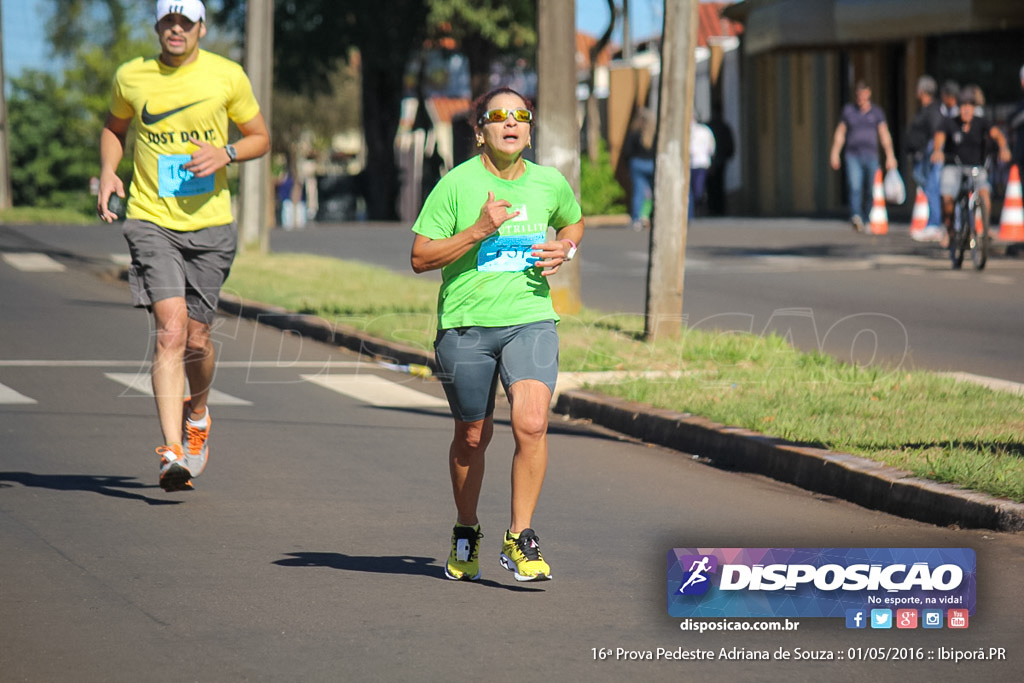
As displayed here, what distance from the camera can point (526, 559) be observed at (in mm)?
5793

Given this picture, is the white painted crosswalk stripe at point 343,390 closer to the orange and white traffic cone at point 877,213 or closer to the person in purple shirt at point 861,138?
the person in purple shirt at point 861,138

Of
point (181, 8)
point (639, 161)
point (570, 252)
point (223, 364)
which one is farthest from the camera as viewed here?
point (639, 161)

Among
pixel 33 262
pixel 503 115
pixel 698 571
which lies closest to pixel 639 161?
pixel 33 262

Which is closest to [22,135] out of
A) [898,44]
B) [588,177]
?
[588,177]

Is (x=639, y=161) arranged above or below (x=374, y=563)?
above

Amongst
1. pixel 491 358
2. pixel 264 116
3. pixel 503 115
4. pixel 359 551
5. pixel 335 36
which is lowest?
pixel 359 551

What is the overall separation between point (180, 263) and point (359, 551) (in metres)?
1.94

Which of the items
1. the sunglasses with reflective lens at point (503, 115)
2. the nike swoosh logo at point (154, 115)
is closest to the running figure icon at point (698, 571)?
the sunglasses with reflective lens at point (503, 115)

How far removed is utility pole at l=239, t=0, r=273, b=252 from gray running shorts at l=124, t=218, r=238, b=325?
1384 centimetres

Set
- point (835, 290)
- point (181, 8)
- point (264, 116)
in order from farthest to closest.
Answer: point (264, 116) < point (835, 290) < point (181, 8)

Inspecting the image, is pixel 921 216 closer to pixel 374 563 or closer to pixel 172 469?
pixel 172 469

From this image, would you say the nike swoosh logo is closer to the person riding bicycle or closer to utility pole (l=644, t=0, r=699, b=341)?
utility pole (l=644, t=0, r=699, b=341)

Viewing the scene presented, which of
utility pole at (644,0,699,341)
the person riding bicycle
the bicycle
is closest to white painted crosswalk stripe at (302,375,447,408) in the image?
utility pole at (644,0,699,341)

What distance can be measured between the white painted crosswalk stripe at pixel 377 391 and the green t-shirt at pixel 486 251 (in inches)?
193
